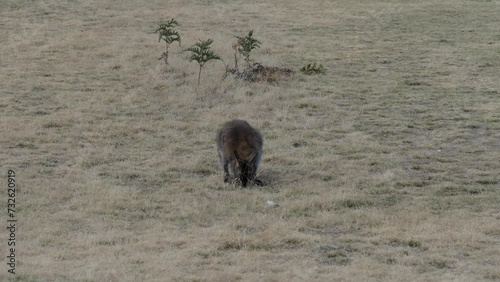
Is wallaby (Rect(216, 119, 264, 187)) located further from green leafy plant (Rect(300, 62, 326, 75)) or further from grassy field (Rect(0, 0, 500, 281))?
green leafy plant (Rect(300, 62, 326, 75))

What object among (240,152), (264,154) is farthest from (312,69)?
(240,152)

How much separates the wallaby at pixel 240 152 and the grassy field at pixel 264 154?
237 mm

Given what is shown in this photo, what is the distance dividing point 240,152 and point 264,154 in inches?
69.6

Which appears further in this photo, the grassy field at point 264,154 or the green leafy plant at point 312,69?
the green leafy plant at point 312,69

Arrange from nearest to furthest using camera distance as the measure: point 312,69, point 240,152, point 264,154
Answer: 1. point 240,152
2. point 264,154
3. point 312,69

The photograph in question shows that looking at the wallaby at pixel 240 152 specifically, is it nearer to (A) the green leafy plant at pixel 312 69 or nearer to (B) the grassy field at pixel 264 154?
(B) the grassy field at pixel 264 154

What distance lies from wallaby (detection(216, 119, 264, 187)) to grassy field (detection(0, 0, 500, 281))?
24 centimetres

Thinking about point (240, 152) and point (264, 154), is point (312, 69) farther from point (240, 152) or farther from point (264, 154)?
point (240, 152)

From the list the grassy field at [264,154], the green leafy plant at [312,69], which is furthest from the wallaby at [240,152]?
the green leafy plant at [312,69]

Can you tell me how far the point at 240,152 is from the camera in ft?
38.0

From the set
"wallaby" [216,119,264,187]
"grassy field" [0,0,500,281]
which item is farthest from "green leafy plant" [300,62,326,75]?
"wallaby" [216,119,264,187]

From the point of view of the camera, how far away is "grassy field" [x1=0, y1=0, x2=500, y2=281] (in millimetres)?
8758

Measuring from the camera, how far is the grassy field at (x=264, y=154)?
8.76 meters

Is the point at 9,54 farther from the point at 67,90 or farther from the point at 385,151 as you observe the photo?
the point at 385,151
